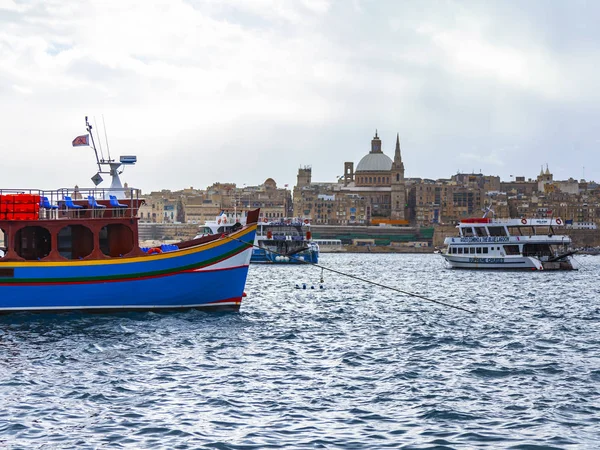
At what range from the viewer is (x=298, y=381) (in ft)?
62.5

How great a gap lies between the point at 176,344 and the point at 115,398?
6.29m

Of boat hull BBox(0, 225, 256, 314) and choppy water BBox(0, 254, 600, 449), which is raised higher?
boat hull BBox(0, 225, 256, 314)

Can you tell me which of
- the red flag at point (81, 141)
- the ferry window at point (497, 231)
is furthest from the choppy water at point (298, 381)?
the ferry window at point (497, 231)

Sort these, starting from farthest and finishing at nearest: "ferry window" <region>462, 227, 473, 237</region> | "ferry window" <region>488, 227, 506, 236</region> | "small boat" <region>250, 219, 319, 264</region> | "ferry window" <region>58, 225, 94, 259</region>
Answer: "small boat" <region>250, 219, 319, 264</region> → "ferry window" <region>462, 227, 473, 237</region> → "ferry window" <region>488, 227, 506, 236</region> → "ferry window" <region>58, 225, 94, 259</region>

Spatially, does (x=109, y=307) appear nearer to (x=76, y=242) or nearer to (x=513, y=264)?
(x=76, y=242)

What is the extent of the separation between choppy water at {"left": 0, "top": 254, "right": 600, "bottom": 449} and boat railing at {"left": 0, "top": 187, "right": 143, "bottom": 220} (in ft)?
12.2

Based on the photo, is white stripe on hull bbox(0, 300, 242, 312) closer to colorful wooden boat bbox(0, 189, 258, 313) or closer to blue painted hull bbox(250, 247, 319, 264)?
colorful wooden boat bbox(0, 189, 258, 313)

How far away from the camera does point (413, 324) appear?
29391 mm

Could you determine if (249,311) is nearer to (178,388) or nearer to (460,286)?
(178,388)

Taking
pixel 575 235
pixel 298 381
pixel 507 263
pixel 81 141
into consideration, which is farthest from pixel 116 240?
pixel 575 235

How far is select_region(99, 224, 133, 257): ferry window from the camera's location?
29.7 m

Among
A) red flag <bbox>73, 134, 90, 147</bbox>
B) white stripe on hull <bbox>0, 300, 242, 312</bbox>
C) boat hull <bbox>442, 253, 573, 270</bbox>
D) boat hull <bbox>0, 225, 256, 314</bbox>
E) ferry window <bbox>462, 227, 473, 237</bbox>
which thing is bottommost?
boat hull <bbox>442, 253, 573, 270</bbox>

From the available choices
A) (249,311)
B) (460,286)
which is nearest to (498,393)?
(249,311)

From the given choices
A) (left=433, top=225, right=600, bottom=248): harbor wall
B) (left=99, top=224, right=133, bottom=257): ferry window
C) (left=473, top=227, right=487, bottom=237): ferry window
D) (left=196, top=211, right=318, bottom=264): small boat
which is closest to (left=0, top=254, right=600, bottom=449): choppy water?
(left=99, top=224, right=133, bottom=257): ferry window
